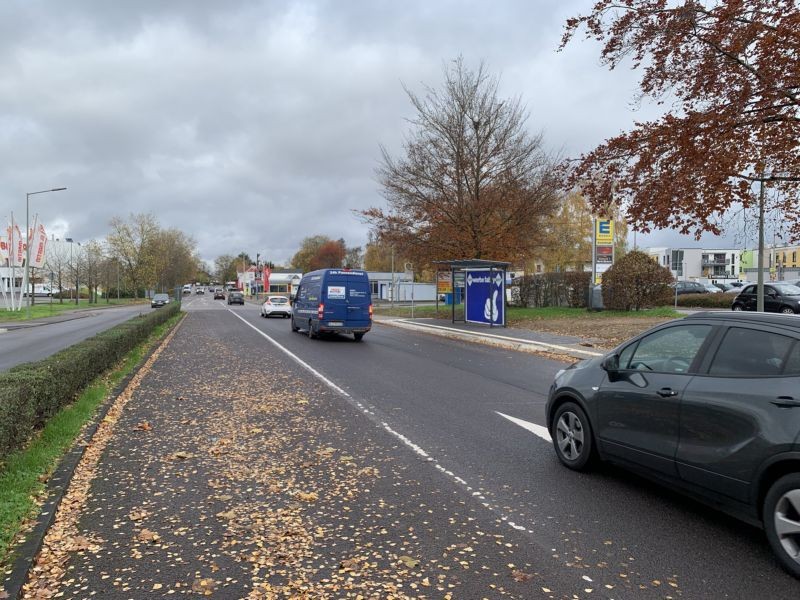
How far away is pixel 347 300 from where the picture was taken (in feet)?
61.7

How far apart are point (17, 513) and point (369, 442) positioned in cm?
322

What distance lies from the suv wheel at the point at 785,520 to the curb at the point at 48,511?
4243mm

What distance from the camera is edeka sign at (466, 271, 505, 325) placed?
78.2 feet

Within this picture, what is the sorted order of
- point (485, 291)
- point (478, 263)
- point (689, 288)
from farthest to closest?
point (689, 288) < point (485, 291) < point (478, 263)

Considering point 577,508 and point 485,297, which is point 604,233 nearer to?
point 485,297

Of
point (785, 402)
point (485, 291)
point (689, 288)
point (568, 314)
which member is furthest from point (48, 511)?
point (689, 288)

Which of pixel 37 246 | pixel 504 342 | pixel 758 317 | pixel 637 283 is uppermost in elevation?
pixel 37 246

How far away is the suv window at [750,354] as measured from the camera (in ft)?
11.5

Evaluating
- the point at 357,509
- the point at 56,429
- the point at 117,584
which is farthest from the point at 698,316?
the point at 56,429

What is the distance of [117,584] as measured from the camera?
10.5 ft

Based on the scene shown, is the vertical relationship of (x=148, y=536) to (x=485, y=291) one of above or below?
below

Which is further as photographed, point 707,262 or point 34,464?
point 707,262

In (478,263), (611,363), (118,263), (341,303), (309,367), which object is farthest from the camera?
(118,263)

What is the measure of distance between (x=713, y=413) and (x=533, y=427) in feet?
10.7
